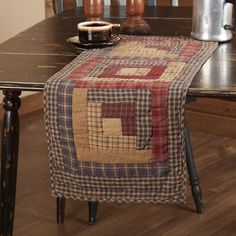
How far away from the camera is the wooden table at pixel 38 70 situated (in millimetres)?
1653

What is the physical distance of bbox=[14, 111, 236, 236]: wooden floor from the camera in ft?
8.07

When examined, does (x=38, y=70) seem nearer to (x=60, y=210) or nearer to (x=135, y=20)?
(x=135, y=20)

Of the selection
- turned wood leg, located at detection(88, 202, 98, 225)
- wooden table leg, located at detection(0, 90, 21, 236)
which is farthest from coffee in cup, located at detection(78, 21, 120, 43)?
turned wood leg, located at detection(88, 202, 98, 225)

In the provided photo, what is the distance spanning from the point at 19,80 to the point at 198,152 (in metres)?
1.62

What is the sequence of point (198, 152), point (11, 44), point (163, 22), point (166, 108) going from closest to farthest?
1. point (166, 108)
2. point (11, 44)
3. point (163, 22)
4. point (198, 152)

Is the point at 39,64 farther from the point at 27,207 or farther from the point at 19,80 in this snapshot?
the point at 27,207

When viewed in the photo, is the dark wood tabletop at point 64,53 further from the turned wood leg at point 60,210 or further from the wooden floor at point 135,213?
the wooden floor at point 135,213

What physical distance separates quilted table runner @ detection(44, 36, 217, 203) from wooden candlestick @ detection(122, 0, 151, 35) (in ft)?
0.94

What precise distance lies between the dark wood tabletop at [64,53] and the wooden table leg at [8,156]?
0.08m

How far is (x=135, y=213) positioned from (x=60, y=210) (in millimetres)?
296

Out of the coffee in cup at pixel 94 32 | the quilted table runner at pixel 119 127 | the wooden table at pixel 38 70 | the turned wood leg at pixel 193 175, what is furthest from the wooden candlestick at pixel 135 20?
the turned wood leg at pixel 193 175

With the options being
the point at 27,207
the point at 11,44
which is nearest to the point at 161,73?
the point at 11,44

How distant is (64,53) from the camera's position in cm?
194

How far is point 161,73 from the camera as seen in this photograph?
1704 mm
